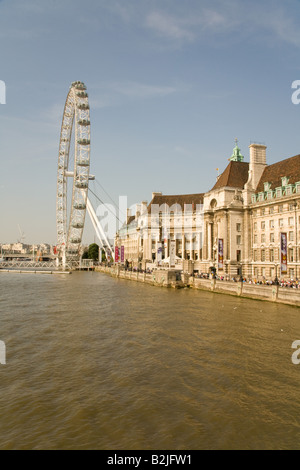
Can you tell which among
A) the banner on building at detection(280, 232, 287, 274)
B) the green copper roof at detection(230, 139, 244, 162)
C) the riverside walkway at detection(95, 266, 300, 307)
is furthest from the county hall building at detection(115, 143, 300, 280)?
the green copper roof at detection(230, 139, 244, 162)

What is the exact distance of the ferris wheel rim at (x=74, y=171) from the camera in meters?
84.1

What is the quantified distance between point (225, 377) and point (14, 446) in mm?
7764

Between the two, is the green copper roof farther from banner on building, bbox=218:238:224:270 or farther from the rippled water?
the rippled water

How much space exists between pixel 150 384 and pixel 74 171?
77997 millimetres

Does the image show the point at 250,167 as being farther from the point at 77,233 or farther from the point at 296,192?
the point at 77,233

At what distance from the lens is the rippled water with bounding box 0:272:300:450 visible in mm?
9914

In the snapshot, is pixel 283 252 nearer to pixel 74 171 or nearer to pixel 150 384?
pixel 150 384

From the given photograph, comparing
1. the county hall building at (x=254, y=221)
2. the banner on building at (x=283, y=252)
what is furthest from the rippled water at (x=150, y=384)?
the county hall building at (x=254, y=221)

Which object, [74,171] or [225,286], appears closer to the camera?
[225,286]

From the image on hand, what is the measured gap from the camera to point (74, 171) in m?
86.8

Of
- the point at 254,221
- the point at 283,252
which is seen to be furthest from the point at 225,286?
the point at 254,221

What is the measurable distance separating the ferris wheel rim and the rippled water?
214 ft

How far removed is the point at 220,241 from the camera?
51.4 m

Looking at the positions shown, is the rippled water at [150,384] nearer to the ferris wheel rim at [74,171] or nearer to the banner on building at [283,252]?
the banner on building at [283,252]
